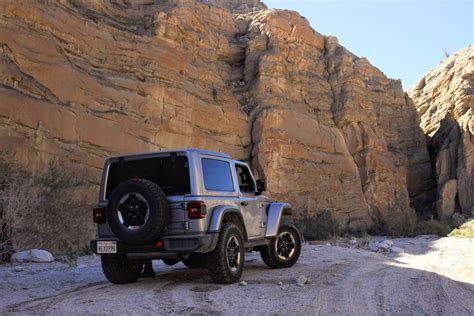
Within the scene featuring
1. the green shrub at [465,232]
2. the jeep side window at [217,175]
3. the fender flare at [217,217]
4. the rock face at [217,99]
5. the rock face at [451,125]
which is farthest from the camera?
the rock face at [451,125]

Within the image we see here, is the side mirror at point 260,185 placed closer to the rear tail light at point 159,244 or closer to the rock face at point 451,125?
the rear tail light at point 159,244

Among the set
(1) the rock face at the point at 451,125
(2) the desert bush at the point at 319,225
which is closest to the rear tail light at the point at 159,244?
(2) the desert bush at the point at 319,225

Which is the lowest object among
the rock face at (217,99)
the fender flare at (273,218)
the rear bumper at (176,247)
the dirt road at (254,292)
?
the dirt road at (254,292)

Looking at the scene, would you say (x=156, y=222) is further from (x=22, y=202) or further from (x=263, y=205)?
(x=22, y=202)

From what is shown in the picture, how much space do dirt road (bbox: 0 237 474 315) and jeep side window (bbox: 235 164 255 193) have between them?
1.58 m

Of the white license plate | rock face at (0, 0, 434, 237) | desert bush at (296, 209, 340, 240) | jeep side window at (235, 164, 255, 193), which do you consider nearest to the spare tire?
the white license plate

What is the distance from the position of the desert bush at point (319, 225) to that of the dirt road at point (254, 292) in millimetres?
16312

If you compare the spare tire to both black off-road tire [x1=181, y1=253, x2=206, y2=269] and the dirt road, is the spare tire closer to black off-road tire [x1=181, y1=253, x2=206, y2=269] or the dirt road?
the dirt road

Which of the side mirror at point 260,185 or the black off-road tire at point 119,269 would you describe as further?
the side mirror at point 260,185

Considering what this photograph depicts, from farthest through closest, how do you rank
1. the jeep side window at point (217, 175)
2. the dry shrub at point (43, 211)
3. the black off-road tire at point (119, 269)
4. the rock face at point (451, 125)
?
the rock face at point (451, 125)
the dry shrub at point (43, 211)
the black off-road tire at point (119, 269)
the jeep side window at point (217, 175)

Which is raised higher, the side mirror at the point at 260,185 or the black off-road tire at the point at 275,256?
the side mirror at the point at 260,185

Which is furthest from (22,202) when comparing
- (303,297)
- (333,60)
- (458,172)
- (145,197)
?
(458,172)

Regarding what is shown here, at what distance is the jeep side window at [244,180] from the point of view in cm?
845

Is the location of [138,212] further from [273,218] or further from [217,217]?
[273,218]
